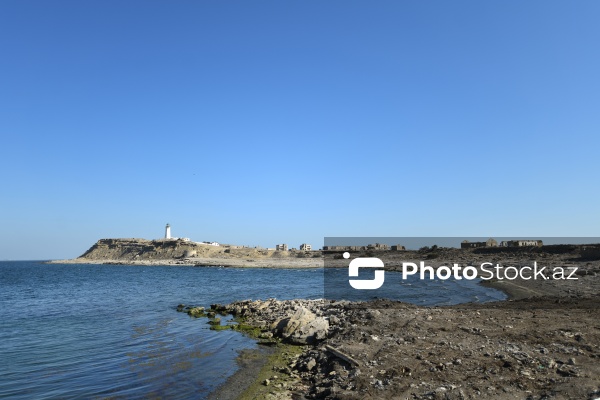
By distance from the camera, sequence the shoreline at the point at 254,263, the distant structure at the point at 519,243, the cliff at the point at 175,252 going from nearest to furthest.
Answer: the distant structure at the point at 519,243 < the shoreline at the point at 254,263 < the cliff at the point at 175,252

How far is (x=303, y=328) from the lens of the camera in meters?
18.5

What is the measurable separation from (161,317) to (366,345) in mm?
18761

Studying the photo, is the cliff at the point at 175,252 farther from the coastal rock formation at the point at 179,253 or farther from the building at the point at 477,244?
the building at the point at 477,244

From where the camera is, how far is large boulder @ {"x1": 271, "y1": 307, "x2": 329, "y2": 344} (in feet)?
58.7

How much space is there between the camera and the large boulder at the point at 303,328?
17.9m

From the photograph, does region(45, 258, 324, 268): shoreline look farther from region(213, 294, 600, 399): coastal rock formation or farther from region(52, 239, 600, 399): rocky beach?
region(213, 294, 600, 399): coastal rock formation

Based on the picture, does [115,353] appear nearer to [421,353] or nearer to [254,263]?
[421,353]

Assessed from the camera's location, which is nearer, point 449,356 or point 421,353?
point 449,356

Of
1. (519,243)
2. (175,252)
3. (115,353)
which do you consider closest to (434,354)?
(115,353)

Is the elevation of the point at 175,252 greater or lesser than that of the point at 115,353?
lesser

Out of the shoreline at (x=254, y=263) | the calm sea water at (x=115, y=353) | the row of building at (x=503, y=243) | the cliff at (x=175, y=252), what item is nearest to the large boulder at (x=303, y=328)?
the calm sea water at (x=115, y=353)

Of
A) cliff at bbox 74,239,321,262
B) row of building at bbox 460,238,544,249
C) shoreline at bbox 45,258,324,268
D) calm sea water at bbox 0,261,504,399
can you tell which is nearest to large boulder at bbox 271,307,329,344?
calm sea water at bbox 0,261,504,399

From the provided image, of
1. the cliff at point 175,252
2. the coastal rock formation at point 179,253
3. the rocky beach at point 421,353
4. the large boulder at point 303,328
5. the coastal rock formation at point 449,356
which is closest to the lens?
the coastal rock formation at point 449,356

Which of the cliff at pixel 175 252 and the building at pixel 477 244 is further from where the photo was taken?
the cliff at pixel 175 252
